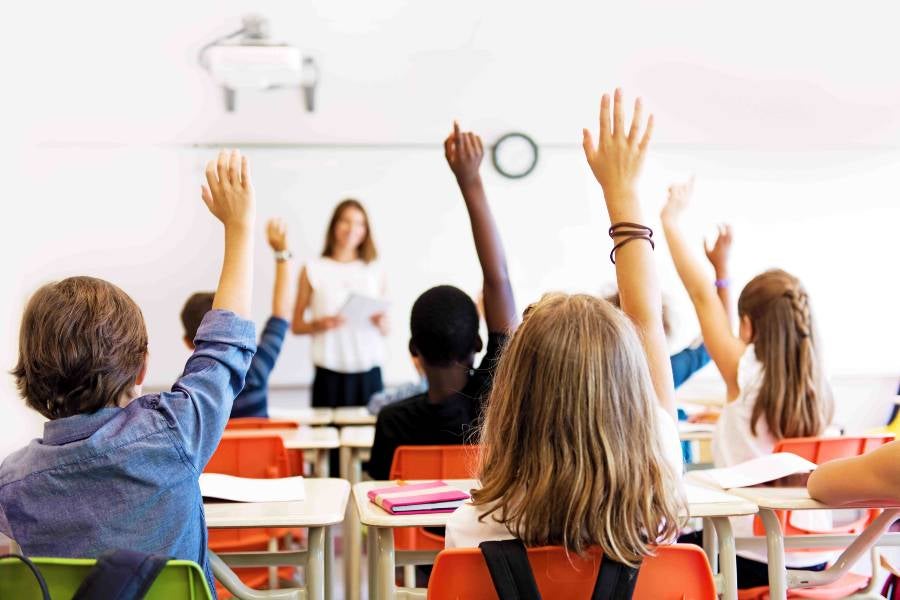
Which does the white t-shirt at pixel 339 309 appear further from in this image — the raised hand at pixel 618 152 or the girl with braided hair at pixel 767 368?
the raised hand at pixel 618 152

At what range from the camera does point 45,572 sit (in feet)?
4.03

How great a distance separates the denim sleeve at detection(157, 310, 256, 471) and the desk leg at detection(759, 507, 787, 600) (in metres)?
1.13

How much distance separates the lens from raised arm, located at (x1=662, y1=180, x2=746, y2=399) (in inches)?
103

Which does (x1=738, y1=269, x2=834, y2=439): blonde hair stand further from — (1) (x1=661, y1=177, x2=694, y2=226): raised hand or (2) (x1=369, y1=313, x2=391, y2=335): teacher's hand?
(2) (x1=369, y1=313, x2=391, y2=335): teacher's hand

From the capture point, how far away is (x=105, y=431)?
1440 millimetres

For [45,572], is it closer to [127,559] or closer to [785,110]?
[127,559]

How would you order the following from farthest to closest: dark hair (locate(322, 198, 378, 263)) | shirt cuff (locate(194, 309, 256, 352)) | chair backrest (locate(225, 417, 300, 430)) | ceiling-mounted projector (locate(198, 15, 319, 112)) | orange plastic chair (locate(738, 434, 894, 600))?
dark hair (locate(322, 198, 378, 263)) < ceiling-mounted projector (locate(198, 15, 319, 112)) < chair backrest (locate(225, 417, 300, 430)) < orange plastic chair (locate(738, 434, 894, 600)) < shirt cuff (locate(194, 309, 256, 352))

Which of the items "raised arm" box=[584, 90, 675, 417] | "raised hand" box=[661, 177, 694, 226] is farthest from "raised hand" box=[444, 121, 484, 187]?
"raised arm" box=[584, 90, 675, 417]

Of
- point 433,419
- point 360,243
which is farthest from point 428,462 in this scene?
point 360,243

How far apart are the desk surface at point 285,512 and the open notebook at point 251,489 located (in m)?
0.02

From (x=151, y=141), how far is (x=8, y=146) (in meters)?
0.79

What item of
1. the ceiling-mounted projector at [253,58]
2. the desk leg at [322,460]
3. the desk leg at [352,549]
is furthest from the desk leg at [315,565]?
the ceiling-mounted projector at [253,58]

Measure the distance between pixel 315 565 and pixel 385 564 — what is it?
0.15 meters

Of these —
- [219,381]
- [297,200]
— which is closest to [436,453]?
[219,381]
